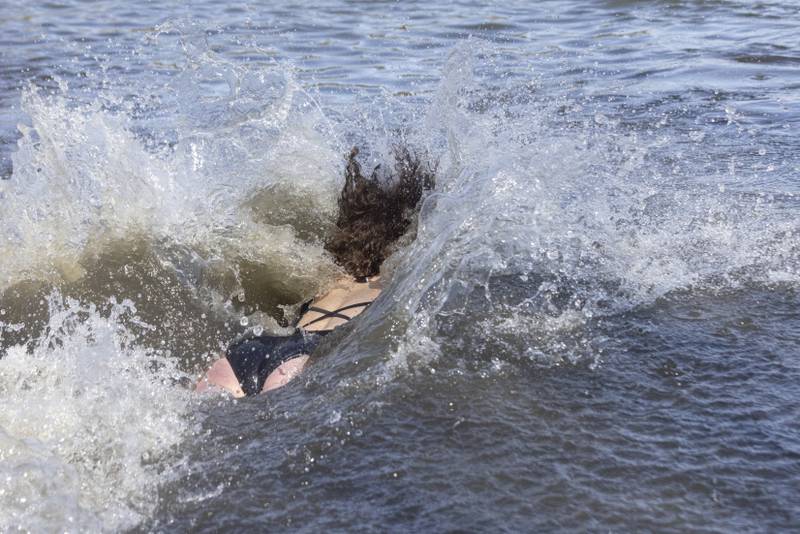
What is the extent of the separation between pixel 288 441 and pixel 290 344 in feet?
A: 2.90

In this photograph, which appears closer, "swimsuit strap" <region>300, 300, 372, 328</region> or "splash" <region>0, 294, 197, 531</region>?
"splash" <region>0, 294, 197, 531</region>

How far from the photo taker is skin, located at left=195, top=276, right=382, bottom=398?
3832mm

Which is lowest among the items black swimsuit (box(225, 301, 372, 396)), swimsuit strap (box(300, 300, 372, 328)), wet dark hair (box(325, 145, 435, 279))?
black swimsuit (box(225, 301, 372, 396))

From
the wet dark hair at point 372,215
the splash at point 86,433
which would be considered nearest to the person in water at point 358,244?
the wet dark hair at point 372,215

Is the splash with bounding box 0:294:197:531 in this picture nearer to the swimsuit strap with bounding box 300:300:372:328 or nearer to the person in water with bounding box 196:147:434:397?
the person in water with bounding box 196:147:434:397

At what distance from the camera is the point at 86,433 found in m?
3.19

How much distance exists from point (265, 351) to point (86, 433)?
3.13 feet

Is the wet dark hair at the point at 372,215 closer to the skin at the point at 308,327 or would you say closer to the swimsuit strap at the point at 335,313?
the skin at the point at 308,327

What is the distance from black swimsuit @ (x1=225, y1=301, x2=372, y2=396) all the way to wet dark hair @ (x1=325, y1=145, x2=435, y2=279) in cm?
28

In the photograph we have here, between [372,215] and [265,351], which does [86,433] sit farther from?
[372,215]

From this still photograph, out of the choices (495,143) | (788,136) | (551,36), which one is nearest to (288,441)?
(495,143)

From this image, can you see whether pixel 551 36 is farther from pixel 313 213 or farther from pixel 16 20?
pixel 16 20

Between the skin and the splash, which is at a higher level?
the splash

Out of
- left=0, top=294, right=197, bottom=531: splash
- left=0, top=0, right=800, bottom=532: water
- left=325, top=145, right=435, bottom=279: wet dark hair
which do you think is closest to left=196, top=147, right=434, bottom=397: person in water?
left=325, top=145, right=435, bottom=279: wet dark hair
